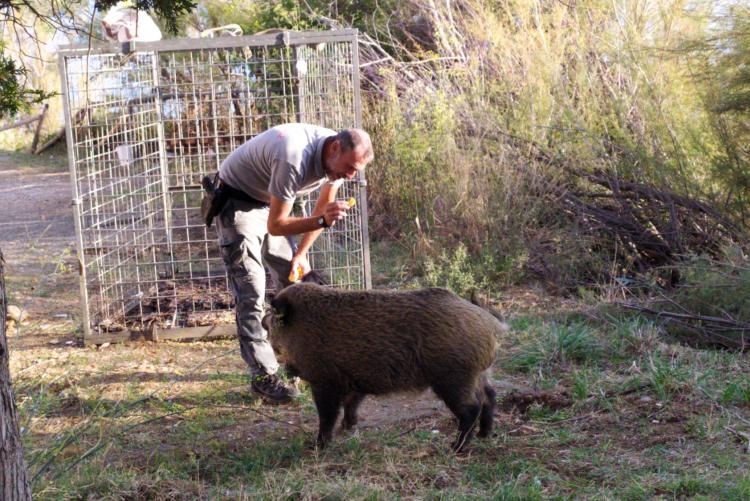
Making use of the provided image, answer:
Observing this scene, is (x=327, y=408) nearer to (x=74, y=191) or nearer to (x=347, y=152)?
(x=347, y=152)

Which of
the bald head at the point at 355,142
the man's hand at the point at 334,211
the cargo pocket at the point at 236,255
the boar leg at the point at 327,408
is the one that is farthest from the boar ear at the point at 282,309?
the bald head at the point at 355,142

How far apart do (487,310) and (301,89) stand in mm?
3700

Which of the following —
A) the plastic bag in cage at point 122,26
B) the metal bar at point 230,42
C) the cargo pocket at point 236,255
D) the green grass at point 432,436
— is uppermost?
the plastic bag in cage at point 122,26

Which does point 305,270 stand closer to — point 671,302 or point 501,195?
point 671,302

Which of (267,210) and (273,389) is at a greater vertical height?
(267,210)

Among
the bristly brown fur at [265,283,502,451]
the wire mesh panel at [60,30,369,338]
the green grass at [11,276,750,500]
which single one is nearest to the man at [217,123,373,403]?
the green grass at [11,276,750,500]

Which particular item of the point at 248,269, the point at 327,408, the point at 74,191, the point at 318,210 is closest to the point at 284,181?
the point at 318,210

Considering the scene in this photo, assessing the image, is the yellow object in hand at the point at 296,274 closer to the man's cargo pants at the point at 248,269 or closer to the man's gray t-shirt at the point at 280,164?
the man's cargo pants at the point at 248,269

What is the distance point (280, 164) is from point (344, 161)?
38 cm

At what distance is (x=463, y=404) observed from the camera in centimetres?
447

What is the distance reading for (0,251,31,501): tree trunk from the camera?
2.96 m

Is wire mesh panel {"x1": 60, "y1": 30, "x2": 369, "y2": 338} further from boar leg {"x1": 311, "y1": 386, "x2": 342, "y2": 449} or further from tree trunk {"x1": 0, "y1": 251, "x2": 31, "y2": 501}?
tree trunk {"x1": 0, "y1": 251, "x2": 31, "y2": 501}

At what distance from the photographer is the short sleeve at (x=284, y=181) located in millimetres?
4992

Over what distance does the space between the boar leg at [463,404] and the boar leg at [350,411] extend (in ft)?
2.02
